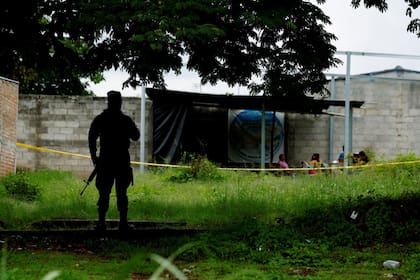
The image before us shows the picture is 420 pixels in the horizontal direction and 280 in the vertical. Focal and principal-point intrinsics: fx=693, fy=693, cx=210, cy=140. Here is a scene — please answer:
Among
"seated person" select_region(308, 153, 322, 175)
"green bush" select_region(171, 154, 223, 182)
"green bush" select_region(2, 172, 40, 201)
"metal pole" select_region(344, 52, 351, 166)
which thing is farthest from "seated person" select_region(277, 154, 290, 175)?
"green bush" select_region(2, 172, 40, 201)

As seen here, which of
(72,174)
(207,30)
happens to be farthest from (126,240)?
(72,174)

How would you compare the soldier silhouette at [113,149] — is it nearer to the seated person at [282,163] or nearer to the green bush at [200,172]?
the green bush at [200,172]

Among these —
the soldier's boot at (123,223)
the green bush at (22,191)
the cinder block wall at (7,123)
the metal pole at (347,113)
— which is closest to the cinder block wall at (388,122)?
the metal pole at (347,113)

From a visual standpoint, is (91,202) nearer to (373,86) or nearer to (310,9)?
(310,9)

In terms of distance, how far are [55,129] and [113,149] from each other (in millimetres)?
10061

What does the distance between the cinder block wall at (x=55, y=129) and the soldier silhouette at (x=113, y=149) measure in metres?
9.65

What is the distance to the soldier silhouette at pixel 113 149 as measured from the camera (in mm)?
9000

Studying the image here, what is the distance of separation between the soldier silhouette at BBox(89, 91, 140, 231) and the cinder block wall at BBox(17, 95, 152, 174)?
9.65m

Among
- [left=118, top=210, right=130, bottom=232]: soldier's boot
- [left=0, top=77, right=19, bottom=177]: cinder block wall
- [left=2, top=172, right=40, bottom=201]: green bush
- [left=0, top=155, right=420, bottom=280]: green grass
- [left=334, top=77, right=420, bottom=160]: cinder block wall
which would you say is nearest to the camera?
[left=0, top=155, right=420, bottom=280]: green grass

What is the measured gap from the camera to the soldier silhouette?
354 inches

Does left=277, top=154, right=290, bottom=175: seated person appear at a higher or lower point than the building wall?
lower

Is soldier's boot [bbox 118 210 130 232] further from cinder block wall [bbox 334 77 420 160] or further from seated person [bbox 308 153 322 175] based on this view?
cinder block wall [bbox 334 77 420 160]

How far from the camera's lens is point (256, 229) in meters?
8.66

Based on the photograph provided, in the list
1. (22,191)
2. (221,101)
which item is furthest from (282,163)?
(22,191)
